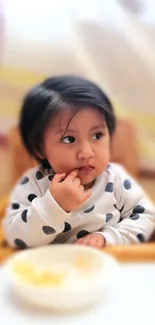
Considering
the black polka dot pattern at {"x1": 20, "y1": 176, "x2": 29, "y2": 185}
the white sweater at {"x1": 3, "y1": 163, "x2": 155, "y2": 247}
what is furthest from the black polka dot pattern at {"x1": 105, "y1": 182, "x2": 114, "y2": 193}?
the black polka dot pattern at {"x1": 20, "y1": 176, "x2": 29, "y2": 185}

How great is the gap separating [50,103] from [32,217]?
0.13 metres

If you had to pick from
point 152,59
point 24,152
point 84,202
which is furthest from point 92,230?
point 152,59

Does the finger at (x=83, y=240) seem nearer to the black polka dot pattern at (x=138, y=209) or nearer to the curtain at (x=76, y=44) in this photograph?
the black polka dot pattern at (x=138, y=209)

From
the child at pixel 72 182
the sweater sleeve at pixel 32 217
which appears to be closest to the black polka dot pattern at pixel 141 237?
the child at pixel 72 182

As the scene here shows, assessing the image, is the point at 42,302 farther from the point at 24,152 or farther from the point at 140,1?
the point at 140,1

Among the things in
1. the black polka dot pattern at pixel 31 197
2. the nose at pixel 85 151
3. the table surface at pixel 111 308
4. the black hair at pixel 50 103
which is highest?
the black hair at pixel 50 103

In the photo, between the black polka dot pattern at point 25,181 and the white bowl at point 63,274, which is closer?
the white bowl at point 63,274

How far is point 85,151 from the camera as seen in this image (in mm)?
542

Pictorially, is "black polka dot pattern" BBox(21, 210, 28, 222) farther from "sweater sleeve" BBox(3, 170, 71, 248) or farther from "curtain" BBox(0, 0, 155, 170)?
"curtain" BBox(0, 0, 155, 170)

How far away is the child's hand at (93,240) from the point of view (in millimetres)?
561

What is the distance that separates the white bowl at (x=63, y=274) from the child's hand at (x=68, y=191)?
0.16ft

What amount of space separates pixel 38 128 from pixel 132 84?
206 mm

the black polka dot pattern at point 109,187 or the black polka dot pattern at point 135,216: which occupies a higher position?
the black polka dot pattern at point 109,187

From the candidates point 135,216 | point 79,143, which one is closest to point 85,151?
point 79,143
